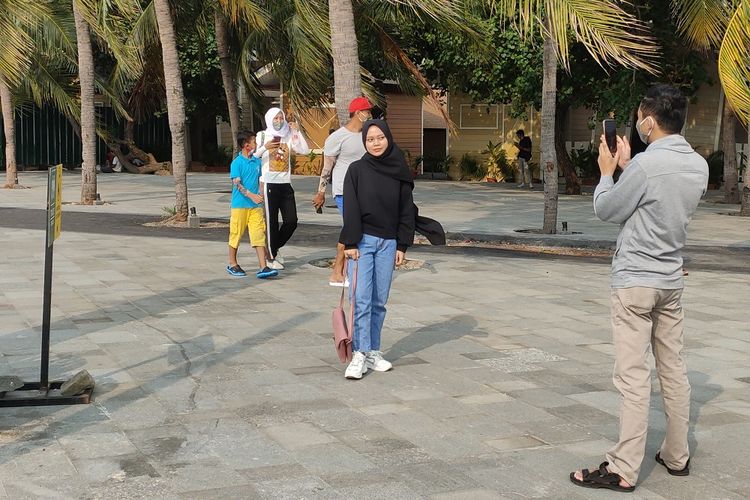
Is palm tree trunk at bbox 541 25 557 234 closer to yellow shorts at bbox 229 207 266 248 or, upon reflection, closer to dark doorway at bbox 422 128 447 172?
yellow shorts at bbox 229 207 266 248

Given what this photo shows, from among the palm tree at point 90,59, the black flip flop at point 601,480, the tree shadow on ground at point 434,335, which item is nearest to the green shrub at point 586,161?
the palm tree at point 90,59

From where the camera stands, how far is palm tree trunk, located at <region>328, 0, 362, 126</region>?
11.4 m

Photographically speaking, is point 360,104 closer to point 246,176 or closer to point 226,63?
point 246,176

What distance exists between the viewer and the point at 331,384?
6.49 metres

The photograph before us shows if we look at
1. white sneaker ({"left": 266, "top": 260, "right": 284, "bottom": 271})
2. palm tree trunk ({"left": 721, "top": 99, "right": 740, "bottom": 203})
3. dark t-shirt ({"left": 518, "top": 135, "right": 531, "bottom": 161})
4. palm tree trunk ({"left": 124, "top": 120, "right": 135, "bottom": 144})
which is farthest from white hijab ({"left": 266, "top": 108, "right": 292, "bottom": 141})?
palm tree trunk ({"left": 124, "top": 120, "right": 135, "bottom": 144})

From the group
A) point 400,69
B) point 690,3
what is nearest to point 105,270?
point 690,3

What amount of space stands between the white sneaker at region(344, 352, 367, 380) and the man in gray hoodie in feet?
6.93

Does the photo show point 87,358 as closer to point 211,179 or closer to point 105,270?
point 105,270

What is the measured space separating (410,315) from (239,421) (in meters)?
3.46

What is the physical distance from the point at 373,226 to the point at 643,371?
8.17 ft

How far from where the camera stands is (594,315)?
9.06 m

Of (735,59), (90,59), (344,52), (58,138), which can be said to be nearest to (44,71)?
(90,59)

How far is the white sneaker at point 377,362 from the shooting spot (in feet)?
22.4

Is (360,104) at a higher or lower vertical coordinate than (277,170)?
higher
